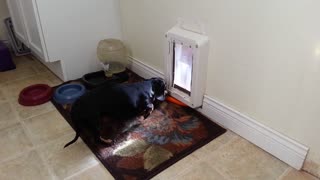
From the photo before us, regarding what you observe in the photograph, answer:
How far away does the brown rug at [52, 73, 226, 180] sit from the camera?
1.23m

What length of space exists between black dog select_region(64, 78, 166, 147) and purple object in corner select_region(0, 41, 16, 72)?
1260 mm

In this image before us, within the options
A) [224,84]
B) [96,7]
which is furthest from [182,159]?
[96,7]

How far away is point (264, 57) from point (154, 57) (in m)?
0.87

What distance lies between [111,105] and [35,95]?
0.75 metres

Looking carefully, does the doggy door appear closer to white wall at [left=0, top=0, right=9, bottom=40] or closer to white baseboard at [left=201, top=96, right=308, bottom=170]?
white baseboard at [left=201, top=96, right=308, bottom=170]

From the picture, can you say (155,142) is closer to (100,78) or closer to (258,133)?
(258,133)

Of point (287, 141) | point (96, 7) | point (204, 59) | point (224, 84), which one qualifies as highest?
point (96, 7)

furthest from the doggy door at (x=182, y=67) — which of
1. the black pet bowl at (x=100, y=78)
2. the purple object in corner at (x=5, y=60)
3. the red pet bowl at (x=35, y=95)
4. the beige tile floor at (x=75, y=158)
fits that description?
the purple object in corner at (x=5, y=60)

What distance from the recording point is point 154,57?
1893 mm

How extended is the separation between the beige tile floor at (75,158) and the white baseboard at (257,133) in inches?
1.3

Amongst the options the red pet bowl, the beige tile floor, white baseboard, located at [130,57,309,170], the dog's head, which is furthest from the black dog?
the red pet bowl

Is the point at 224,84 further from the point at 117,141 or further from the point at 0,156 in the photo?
the point at 0,156

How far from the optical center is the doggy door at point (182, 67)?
59.7 inches

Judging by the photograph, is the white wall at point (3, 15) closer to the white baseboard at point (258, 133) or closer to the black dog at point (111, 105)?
the black dog at point (111, 105)
